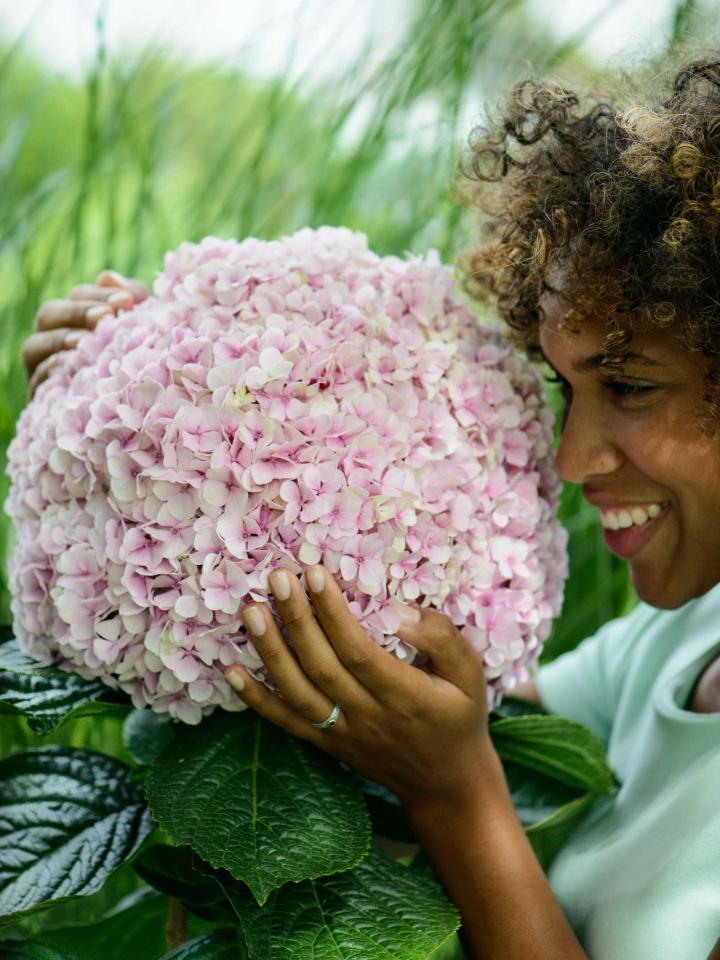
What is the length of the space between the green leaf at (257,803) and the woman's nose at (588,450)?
39 centimetres

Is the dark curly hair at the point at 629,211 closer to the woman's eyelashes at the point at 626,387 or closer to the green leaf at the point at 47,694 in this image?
the woman's eyelashes at the point at 626,387

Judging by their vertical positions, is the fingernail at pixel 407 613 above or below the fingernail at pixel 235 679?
above

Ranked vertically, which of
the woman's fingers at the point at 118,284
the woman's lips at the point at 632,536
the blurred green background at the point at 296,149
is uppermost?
the blurred green background at the point at 296,149

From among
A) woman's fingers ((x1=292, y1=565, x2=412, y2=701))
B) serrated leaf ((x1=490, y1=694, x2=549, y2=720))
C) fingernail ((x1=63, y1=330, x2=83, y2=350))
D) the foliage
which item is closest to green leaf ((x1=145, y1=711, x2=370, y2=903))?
the foliage

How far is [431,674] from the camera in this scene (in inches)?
38.7

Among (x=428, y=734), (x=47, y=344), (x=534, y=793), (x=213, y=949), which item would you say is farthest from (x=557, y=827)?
(x=47, y=344)

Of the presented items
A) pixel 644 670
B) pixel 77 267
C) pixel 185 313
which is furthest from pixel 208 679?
pixel 77 267

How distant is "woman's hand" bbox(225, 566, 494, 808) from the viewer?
2.90 ft

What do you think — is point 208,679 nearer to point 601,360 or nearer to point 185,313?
point 185,313

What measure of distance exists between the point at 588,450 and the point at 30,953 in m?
0.72

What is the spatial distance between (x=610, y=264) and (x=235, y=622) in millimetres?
492

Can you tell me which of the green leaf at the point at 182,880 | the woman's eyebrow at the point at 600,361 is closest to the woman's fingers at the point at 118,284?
the woman's eyebrow at the point at 600,361

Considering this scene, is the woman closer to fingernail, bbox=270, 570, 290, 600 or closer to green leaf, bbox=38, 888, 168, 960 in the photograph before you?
fingernail, bbox=270, 570, 290, 600

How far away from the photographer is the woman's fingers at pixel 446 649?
0.93 meters
